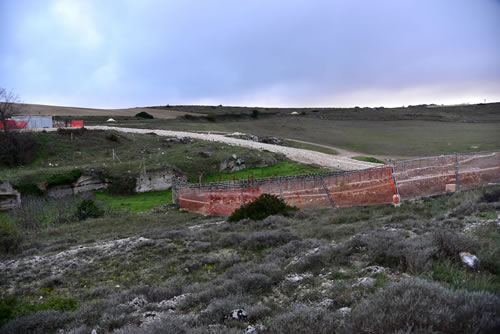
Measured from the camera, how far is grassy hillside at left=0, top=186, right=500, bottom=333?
137 inches

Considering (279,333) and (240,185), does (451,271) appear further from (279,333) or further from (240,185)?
(240,185)

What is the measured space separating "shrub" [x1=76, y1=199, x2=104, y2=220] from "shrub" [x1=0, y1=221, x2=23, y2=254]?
965 centimetres

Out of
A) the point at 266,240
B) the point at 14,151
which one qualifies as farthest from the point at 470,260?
the point at 14,151

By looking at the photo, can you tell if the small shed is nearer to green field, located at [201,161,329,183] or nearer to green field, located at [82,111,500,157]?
green field, located at [82,111,500,157]

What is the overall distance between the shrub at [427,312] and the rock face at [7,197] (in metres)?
29.2

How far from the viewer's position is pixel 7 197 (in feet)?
87.3

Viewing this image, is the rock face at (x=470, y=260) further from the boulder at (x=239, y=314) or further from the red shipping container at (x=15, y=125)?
the red shipping container at (x=15, y=125)

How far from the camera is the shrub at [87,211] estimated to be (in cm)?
2228

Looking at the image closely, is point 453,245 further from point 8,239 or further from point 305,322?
point 8,239

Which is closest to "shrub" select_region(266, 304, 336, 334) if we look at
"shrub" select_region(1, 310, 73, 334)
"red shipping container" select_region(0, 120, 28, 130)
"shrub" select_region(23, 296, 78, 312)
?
"shrub" select_region(1, 310, 73, 334)

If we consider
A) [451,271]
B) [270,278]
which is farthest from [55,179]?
[451,271]

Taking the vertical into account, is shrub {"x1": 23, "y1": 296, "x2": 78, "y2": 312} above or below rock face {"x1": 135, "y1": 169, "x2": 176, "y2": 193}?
above

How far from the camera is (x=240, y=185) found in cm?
1747

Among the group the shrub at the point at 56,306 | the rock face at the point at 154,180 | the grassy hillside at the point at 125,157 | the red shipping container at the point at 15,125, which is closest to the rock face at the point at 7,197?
the grassy hillside at the point at 125,157
